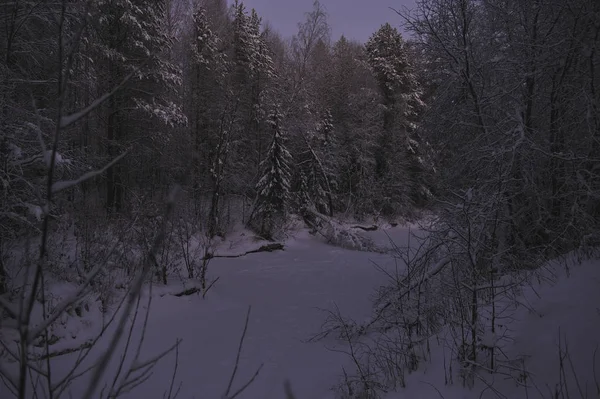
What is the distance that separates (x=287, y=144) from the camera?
19.2 m

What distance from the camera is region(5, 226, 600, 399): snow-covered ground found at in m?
3.05

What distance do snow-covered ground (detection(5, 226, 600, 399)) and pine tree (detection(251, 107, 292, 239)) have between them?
339 centimetres

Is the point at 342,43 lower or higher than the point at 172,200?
higher

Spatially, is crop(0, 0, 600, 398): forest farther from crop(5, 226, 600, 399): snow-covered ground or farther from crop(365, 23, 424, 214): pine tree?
crop(5, 226, 600, 399): snow-covered ground

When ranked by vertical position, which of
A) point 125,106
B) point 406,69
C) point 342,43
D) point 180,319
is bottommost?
point 180,319

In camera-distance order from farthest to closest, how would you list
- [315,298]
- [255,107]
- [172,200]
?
[255,107]
[315,298]
[172,200]

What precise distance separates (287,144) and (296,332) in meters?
14.0

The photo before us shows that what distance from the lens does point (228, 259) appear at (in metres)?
12.0

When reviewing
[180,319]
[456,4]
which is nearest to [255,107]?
[456,4]

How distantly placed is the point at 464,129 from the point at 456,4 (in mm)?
2696

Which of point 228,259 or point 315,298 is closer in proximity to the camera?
point 315,298

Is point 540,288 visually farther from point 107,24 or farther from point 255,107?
point 255,107

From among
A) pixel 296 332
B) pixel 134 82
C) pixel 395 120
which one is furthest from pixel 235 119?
pixel 296 332

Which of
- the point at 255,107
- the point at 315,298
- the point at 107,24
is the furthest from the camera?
the point at 255,107
